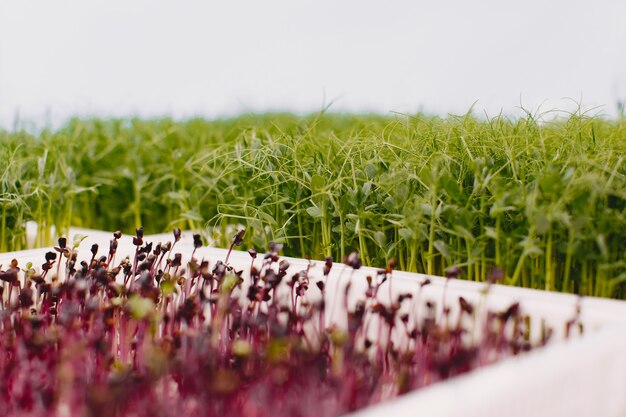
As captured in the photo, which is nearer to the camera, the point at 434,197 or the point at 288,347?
the point at 288,347

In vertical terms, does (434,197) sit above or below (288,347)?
above

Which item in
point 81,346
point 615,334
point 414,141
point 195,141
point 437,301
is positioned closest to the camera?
point 81,346

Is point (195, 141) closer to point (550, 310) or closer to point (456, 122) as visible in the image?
point (456, 122)

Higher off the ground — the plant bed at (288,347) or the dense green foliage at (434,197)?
the dense green foliage at (434,197)

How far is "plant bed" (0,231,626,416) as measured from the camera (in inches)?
48.8

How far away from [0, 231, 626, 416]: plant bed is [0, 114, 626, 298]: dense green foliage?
0.17 metres

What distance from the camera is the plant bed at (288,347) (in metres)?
1.24

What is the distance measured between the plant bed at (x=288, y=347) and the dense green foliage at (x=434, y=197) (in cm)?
17

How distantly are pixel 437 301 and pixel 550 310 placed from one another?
273mm

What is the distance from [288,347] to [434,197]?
578mm

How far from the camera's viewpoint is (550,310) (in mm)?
1599

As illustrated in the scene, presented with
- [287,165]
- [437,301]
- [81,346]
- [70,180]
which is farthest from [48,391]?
[70,180]

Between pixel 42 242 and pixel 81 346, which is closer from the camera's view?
pixel 81 346

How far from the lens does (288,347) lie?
159cm
